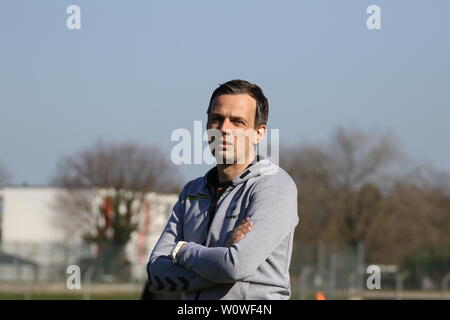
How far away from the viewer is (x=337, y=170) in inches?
2810

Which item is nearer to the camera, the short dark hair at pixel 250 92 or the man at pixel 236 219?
the man at pixel 236 219

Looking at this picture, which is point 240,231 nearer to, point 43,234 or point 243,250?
point 243,250

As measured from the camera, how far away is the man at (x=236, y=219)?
4.11m

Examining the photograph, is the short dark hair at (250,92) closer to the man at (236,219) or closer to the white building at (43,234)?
the man at (236,219)

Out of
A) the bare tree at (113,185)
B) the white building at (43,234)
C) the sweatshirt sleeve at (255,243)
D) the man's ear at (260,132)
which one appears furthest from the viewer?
the bare tree at (113,185)

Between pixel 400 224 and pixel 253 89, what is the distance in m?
66.7

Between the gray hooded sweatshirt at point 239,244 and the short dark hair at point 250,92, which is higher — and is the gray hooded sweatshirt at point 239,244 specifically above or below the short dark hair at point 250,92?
below

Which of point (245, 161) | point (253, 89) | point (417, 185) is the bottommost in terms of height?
point (417, 185)

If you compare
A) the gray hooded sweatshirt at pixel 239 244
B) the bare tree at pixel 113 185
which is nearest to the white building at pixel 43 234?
the bare tree at pixel 113 185

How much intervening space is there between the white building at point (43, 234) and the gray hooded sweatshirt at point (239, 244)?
38.4 metres

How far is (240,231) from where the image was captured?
4.14 m

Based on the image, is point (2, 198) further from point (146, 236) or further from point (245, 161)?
point (245, 161)
